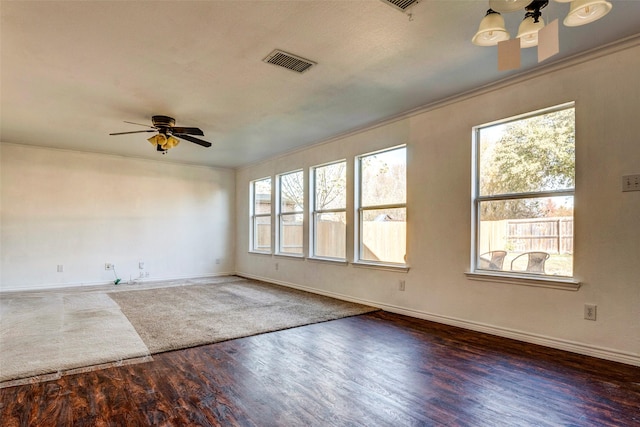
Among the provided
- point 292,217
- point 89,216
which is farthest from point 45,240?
point 292,217

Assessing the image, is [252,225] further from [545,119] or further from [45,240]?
[545,119]

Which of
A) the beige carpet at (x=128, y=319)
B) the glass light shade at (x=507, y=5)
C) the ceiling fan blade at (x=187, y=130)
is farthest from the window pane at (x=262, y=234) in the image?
the glass light shade at (x=507, y=5)

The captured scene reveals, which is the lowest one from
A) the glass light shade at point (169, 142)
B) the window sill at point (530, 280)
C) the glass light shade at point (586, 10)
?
the window sill at point (530, 280)

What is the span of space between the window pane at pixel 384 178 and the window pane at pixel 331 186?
402 mm

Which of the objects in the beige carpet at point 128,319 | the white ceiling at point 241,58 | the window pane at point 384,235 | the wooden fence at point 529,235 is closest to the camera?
the white ceiling at point 241,58

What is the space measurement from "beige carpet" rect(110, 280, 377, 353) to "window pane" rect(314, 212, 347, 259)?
2.34 feet

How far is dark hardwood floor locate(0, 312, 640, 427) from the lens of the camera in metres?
1.96

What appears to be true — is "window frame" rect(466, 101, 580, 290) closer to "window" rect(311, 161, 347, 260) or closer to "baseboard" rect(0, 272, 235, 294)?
"window" rect(311, 161, 347, 260)

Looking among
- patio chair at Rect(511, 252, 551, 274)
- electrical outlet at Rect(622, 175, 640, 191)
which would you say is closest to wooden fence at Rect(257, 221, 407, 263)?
patio chair at Rect(511, 252, 551, 274)

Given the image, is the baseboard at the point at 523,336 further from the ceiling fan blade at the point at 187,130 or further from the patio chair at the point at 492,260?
the ceiling fan blade at the point at 187,130

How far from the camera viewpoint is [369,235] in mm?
4969

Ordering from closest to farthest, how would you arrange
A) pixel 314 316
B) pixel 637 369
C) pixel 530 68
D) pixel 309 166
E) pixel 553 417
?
pixel 553 417 < pixel 637 369 < pixel 530 68 < pixel 314 316 < pixel 309 166

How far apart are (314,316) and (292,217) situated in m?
2.66

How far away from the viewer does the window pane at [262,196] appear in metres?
7.34
